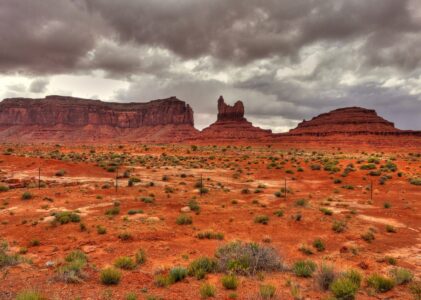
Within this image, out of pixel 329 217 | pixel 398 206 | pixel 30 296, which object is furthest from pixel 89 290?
pixel 398 206

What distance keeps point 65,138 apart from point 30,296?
694 ft

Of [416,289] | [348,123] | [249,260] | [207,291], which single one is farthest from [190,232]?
[348,123]

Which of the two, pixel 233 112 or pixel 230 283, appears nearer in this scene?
Result: pixel 230 283

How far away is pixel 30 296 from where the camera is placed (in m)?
6.10

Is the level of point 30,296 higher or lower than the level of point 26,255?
higher

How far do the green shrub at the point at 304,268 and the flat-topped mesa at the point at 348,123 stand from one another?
387 ft

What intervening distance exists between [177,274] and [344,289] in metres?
4.13

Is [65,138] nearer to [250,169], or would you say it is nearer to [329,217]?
[250,169]

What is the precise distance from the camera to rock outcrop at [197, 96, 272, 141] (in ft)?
460

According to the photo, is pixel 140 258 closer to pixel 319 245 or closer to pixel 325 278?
pixel 325 278

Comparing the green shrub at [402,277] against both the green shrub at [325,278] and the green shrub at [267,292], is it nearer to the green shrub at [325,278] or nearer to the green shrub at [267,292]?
the green shrub at [325,278]

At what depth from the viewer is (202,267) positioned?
8781mm

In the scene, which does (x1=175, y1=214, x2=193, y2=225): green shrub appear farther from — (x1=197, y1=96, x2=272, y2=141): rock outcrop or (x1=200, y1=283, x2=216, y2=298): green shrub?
(x1=197, y1=96, x2=272, y2=141): rock outcrop

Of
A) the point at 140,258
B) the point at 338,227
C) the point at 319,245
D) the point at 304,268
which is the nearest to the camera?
the point at 304,268
